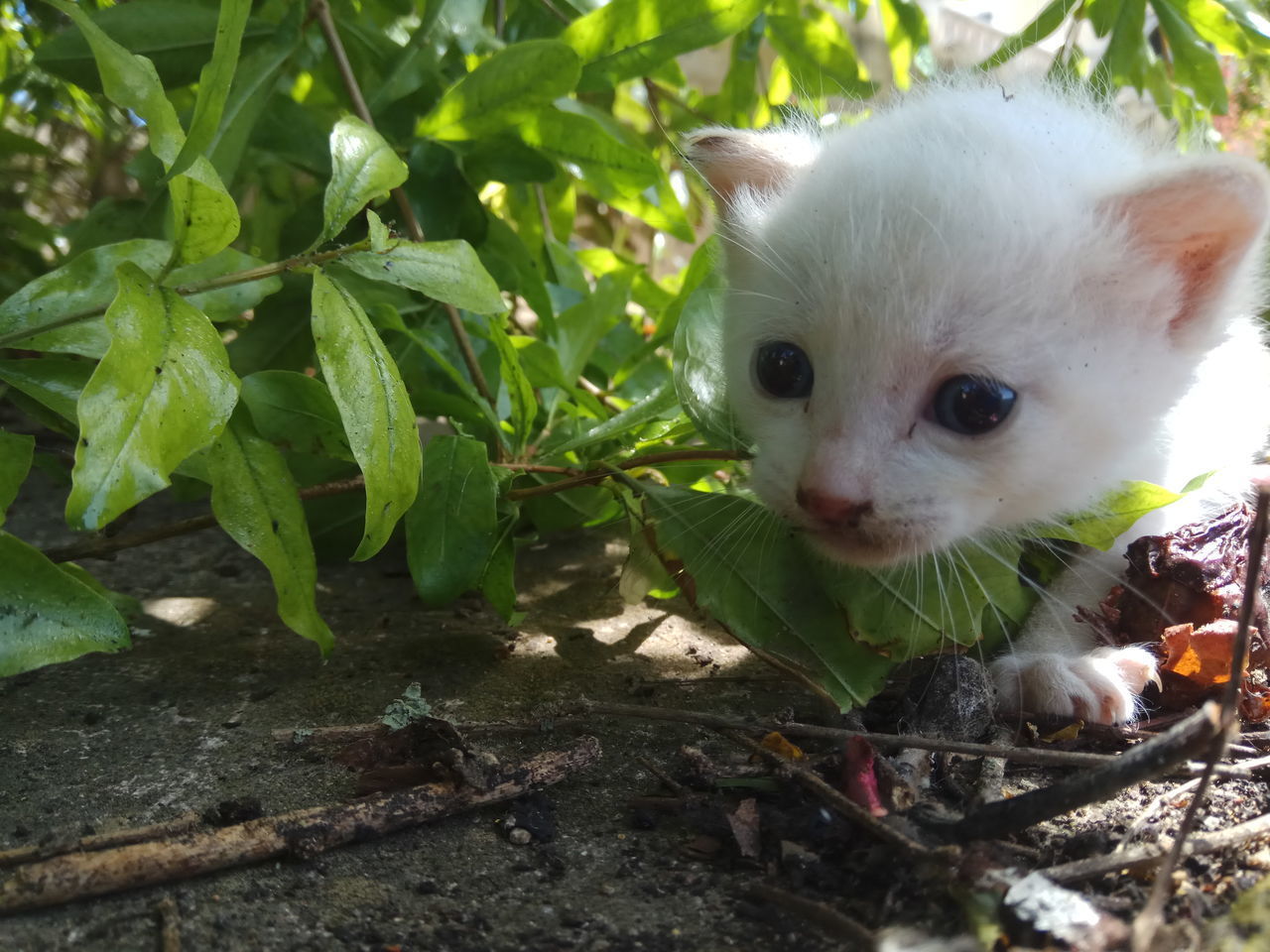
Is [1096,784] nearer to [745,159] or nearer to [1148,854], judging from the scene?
[1148,854]

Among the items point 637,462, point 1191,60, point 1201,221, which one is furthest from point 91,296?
point 1191,60

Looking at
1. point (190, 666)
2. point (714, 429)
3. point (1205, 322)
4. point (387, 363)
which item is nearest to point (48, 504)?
point (190, 666)

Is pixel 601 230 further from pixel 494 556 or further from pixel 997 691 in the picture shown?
pixel 997 691

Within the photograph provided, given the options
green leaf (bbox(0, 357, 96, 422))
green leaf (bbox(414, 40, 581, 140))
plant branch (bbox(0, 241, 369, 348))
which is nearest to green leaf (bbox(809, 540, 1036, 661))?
plant branch (bbox(0, 241, 369, 348))

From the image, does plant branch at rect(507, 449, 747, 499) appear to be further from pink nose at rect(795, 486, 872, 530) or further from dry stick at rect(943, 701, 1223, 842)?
dry stick at rect(943, 701, 1223, 842)

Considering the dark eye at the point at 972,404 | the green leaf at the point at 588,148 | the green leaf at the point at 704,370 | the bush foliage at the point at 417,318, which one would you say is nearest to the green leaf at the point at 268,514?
the bush foliage at the point at 417,318
